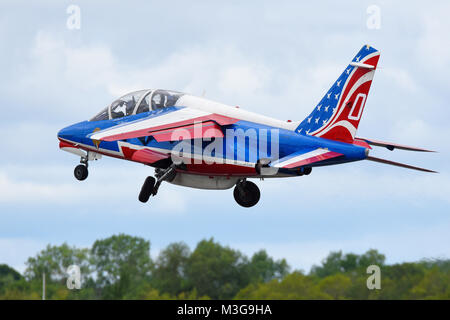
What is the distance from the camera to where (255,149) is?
39.5 metres

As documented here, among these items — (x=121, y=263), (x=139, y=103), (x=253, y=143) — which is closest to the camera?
(x=253, y=143)

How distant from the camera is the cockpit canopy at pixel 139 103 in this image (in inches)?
1670

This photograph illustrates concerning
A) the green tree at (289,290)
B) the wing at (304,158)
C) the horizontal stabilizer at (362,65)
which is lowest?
the green tree at (289,290)

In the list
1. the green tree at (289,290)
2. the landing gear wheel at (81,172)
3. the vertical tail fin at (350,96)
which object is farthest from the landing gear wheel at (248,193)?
the green tree at (289,290)

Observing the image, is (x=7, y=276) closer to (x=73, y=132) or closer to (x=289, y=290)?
(x=289, y=290)

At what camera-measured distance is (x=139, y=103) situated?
4275cm

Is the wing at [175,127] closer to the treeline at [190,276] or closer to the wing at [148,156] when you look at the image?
the wing at [148,156]

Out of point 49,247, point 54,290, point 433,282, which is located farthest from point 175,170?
point 49,247

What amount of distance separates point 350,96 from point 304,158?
3061 millimetres

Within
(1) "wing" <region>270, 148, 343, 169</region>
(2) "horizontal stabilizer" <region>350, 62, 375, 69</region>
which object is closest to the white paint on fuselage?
(1) "wing" <region>270, 148, 343, 169</region>

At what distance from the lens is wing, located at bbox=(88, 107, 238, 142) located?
39.4 m

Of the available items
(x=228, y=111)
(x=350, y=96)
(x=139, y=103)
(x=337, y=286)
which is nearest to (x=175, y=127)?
(x=228, y=111)

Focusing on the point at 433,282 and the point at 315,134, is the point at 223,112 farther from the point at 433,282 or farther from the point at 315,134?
the point at 433,282

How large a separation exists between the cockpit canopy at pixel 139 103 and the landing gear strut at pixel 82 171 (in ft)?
6.81
